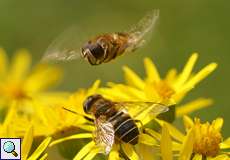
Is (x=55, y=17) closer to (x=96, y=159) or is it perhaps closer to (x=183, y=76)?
(x=183, y=76)

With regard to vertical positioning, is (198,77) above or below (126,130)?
above

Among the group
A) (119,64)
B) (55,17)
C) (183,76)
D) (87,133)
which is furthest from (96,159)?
(55,17)

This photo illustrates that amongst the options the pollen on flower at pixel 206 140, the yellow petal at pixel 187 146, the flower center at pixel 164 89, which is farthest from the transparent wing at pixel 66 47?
the yellow petal at pixel 187 146

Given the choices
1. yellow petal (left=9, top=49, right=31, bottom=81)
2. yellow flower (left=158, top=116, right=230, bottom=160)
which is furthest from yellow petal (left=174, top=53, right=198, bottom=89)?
yellow petal (left=9, top=49, right=31, bottom=81)

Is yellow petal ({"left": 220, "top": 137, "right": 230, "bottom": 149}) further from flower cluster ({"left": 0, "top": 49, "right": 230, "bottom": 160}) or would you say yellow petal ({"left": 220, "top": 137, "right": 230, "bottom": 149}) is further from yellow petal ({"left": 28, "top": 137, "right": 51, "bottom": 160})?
yellow petal ({"left": 28, "top": 137, "right": 51, "bottom": 160})

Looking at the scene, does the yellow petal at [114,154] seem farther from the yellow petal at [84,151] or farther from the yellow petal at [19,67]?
the yellow petal at [19,67]

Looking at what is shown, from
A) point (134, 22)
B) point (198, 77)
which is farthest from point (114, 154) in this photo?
point (134, 22)

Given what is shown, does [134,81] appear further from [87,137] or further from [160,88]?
[87,137]
